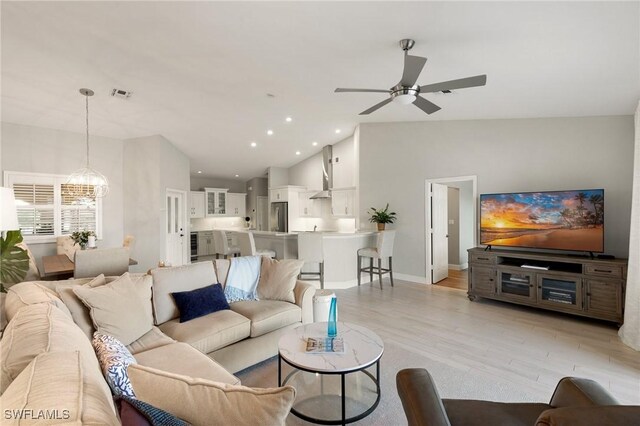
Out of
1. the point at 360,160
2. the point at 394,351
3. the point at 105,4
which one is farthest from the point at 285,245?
the point at 105,4

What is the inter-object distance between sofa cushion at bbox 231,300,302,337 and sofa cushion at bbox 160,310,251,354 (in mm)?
82

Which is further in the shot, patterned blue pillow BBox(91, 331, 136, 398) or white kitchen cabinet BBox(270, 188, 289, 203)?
white kitchen cabinet BBox(270, 188, 289, 203)

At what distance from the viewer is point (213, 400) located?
37.6 inches

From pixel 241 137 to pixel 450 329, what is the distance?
5550mm

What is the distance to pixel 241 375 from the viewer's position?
256cm

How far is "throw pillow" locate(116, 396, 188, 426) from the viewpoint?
2.55 feet

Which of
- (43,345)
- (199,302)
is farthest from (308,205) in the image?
(43,345)

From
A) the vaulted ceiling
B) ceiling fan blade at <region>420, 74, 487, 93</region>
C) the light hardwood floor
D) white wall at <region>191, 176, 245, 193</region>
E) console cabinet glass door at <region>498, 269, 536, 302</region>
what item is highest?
the vaulted ceiling

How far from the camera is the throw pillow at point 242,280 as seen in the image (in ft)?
10.2

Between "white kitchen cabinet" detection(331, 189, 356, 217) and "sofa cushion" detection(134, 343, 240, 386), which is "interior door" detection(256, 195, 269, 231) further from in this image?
"sofa cushion" detection(134, 343, 240, 386)

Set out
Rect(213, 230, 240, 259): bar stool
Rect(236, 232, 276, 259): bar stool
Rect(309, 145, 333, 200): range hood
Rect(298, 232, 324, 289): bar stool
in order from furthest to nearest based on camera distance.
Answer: Rect(309, 145, 333, 200): range hood, Rect(213, 230, 240, 259): bar stool, Rect(236, 232, 276, 259): bar stool, Rect(298, 232, 324, 289): bar stool

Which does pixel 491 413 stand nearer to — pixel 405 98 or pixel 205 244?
pixel 405 98

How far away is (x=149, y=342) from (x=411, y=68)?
2942 millimetres

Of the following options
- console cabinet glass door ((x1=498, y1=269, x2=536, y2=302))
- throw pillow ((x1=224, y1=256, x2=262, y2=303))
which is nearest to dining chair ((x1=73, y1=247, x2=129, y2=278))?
throw pillow ((x1=224, y1=256, x2=262, y2=303))
